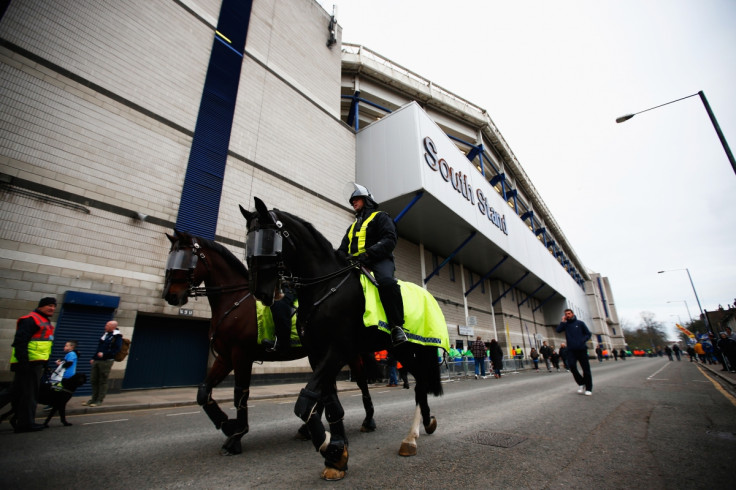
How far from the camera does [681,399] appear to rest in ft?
21.0

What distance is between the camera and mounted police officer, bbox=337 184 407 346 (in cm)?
329

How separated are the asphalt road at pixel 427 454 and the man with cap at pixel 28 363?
0.25 meters

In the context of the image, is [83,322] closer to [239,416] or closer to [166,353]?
[166,353]

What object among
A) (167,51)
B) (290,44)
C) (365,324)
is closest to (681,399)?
(365,324)

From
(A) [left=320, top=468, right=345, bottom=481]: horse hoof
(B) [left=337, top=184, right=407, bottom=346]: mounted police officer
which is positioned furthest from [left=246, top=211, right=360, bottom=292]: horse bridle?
(A) [left=320, top=468, right=345, bottom=481]: horse hoof

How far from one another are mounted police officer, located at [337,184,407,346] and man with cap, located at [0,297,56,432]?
4.74 meters

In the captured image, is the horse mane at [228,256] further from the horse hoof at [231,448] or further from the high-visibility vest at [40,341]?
the high-visibility vest at [40,341]

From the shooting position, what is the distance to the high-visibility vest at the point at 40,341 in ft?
15.7

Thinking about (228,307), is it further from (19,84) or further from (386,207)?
(386,207)

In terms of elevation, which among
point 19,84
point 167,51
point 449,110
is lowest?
point 19,84

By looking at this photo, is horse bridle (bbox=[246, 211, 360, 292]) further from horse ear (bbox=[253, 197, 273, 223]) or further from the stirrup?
the stirrup

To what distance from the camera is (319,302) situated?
9.50ft

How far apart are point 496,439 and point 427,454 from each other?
1008mm

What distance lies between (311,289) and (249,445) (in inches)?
83.0
